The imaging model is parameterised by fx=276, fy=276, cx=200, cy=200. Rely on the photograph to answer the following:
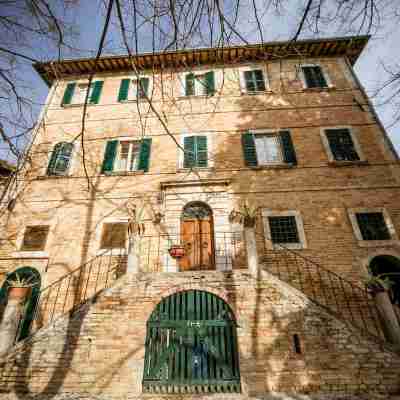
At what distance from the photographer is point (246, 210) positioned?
7547 millimetres

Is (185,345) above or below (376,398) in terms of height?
above

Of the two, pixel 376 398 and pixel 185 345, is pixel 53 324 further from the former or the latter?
pixel 376 398

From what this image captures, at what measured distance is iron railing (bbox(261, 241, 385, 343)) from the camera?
7.45 meters

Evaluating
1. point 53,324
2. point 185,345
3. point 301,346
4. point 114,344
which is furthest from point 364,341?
point 53,324

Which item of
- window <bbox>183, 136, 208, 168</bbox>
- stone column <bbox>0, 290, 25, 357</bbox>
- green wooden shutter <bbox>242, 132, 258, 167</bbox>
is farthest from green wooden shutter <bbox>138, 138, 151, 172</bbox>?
stone column <bbox>0, 290, 25, 357</bbox>

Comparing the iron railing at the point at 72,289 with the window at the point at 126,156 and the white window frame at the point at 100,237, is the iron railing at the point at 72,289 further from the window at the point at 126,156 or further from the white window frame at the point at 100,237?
the window at the point at 126,156

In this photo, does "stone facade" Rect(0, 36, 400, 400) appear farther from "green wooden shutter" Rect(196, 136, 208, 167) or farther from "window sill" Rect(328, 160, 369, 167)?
"green wooden shutter" Rect(196, 136, 208, 167)

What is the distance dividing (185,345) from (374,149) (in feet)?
31.4

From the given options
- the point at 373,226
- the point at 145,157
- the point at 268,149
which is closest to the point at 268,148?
the point at 268,149

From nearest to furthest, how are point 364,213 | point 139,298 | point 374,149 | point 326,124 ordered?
point 139,298 → point 364,213 → point 374,149 → point 326,124

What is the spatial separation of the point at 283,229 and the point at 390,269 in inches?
128

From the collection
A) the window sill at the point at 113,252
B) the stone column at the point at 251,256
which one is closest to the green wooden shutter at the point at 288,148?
the stone column at the point at 251,256

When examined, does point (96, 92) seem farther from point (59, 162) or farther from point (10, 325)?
point (10, 325)

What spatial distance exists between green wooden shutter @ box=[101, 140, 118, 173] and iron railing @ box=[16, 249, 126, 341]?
3.53 meters
